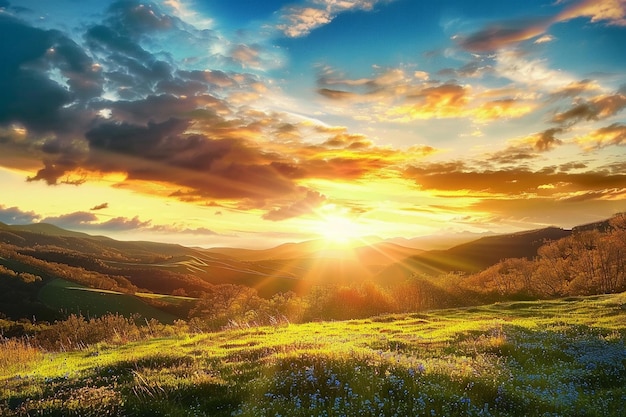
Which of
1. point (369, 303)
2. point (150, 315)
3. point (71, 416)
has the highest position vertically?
point (71, 416)

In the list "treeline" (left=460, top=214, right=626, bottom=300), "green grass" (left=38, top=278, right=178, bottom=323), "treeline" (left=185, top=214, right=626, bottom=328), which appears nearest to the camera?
"treeline" (left=185, top=214, right=626, bottom=328)

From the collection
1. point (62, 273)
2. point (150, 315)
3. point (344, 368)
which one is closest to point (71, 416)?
point (344, 368)

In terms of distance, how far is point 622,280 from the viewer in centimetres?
7494

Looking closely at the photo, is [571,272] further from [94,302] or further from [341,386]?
[94,302]

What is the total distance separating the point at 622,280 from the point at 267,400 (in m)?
85.3

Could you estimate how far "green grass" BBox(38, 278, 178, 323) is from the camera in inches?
3711

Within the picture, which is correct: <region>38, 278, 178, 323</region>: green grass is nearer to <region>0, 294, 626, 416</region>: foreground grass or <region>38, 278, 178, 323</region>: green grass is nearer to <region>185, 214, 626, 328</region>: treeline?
<region>185, 214, 626, 328</region>: treeline

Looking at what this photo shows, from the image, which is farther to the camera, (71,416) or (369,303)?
(369,303)

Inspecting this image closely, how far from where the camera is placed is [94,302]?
97.8m

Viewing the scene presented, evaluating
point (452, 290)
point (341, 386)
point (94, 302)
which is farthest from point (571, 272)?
point (94, 302)

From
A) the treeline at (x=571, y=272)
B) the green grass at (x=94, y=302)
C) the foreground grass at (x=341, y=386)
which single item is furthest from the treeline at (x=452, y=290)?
the foreground grass at (x=341, y=386)

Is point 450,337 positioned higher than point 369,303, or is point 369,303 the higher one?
point 450,337

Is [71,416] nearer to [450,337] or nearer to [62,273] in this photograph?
[450,337]

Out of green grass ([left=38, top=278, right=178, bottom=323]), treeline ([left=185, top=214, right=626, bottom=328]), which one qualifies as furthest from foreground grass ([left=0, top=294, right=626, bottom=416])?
green grass ([left=38, top=278, right=178, bottom=323])
